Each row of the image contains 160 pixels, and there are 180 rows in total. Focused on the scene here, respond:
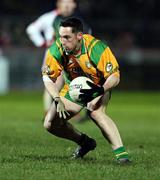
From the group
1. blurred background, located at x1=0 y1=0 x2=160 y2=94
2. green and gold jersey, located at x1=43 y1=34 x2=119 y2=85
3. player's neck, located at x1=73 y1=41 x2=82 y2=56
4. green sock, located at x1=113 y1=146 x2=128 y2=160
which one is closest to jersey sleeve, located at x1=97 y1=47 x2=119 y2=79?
green and gold jersey, located at x1=43 y1=34 x2=119 y2=85

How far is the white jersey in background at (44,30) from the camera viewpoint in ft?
54.4

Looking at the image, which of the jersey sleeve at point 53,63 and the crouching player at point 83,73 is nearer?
the crouching player at point 83,73

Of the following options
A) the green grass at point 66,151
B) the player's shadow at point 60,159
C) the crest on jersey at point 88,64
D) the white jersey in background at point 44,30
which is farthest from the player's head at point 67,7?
the crest on jersey at point 88,64

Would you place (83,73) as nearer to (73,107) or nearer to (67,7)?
(73,107)

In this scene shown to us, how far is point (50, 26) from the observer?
54.8 feet

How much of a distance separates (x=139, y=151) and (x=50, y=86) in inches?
87.6

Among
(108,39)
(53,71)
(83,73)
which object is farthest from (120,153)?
(108,39)

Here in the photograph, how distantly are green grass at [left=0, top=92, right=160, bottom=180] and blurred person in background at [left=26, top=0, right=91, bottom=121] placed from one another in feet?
4.33

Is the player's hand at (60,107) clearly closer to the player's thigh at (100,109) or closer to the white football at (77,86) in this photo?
the white football at (77,86)

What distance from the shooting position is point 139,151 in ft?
37.7

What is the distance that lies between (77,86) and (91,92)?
169 mm

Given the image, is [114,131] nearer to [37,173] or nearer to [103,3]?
[37,173]

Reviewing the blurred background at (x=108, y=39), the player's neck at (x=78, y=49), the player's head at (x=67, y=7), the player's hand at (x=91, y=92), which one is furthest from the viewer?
the blurred background at (x=108, y=39)

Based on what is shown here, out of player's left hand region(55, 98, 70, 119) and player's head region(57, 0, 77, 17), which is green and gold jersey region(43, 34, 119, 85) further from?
player's head region(57, 0, 77, 17)
